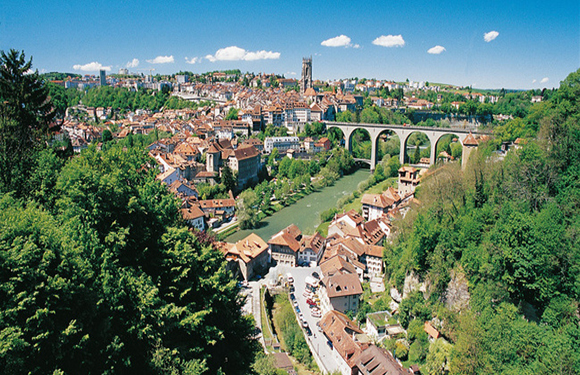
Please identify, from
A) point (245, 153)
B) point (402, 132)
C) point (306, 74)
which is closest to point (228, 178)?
point (245, 153)

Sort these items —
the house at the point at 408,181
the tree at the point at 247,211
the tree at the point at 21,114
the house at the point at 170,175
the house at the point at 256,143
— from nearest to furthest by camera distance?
1. the tree at the point at 21,114
2. the tree at the point at 247,211
3. the house at the point at 170,175
4. the house at the point at 408,181
5. the house at the point at 256,143

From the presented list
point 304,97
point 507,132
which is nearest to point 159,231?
point 507,132

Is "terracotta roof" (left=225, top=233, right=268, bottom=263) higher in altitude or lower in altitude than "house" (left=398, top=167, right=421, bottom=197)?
lower

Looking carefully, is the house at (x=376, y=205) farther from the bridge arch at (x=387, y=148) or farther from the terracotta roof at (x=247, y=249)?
the bridge arch at (x=387, y=148)

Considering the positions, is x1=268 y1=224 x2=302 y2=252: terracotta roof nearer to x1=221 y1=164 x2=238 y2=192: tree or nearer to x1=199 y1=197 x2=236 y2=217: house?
x1=199 y1=197 x2=236 y2=217: house

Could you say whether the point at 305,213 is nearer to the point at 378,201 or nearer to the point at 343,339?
the point at 378,201

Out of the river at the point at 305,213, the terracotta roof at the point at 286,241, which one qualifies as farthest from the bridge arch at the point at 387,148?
the terracotta roof at the point at 286,241

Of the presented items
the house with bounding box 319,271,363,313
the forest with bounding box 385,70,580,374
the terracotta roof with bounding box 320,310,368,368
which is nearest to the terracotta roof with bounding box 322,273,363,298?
the house with bounding box 319,271,363,313
